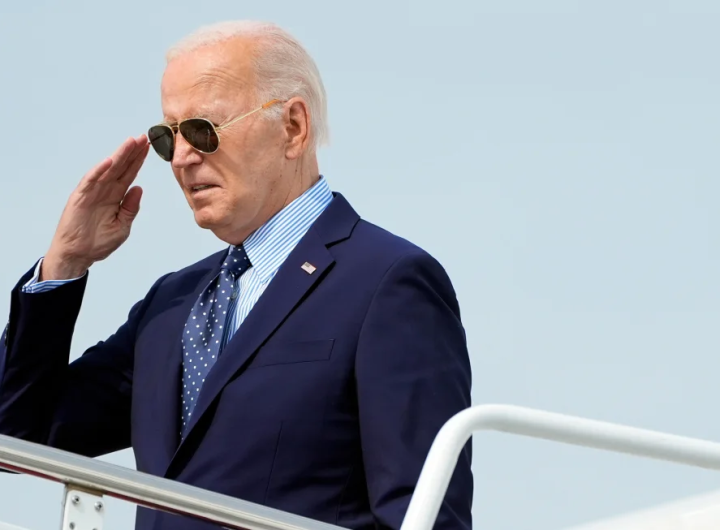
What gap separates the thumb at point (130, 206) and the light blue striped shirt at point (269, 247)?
1.72 ft

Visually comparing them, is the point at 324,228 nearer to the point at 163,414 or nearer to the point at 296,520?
the point at 163,414

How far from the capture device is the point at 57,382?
3.97 meters

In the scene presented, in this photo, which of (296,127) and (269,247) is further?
(296,127)

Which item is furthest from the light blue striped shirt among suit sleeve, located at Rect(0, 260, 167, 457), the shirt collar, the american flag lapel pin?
suit sleeve, located at Rect(0, 260, 167, 457)

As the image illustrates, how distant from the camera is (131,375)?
4.06 metres

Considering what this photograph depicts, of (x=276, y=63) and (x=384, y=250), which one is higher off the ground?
(x=276, y=63)

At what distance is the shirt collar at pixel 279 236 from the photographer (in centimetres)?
378

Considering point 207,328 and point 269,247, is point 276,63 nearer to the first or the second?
point 269,247

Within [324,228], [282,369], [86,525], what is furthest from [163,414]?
[86,525]

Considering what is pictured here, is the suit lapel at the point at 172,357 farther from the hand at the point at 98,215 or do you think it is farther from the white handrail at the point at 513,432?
the white handrail at the point at 513,432

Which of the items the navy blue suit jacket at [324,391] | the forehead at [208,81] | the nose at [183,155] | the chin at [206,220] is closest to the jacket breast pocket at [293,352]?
the navy blue suit jacket at [324,391]

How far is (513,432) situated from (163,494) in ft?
2.12

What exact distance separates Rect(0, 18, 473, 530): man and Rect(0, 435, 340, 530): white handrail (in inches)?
23.2

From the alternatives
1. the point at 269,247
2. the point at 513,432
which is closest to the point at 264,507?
the point at 513,432
